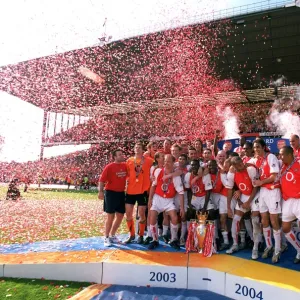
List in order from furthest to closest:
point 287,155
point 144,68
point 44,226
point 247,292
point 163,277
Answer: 1. point 144,68
2. point 44,226
3. point 287,155
4. point 163,277
5. point 247,292

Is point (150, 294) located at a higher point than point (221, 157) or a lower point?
lower

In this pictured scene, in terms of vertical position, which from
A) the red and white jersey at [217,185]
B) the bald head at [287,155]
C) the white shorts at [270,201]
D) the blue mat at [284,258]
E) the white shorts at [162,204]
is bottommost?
the blue mat at [284,258]

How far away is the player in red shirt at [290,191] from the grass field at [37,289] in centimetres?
321

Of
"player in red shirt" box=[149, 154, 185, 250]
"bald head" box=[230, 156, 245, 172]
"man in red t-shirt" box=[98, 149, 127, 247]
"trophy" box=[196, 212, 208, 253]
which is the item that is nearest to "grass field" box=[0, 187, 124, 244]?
"man in red t-shirt" box=[98, 149, 127, 247]

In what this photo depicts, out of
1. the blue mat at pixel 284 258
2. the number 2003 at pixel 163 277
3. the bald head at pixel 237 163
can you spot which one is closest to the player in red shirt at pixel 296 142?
the bald head at pixel 237 163

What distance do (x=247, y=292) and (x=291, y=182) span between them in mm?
1766

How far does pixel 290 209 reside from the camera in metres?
4.55

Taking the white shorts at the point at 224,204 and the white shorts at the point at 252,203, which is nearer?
the white shorts at the point at 252,203

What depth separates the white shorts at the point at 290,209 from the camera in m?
4.47

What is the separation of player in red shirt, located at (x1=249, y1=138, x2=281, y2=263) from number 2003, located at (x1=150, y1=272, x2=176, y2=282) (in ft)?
5.04

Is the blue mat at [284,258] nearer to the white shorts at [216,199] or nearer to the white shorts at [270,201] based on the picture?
the white shorts at [270,201]

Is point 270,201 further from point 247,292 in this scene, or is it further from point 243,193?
point 247,292

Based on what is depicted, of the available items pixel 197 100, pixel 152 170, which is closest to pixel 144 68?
pixel 197 100

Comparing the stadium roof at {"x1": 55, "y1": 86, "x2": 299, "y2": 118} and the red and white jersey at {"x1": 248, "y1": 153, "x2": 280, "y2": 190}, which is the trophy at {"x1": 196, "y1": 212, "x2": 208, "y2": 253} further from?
the stadium roof at {"x1": 55, "y1": 86, "x2": 299, "y2": 118}
